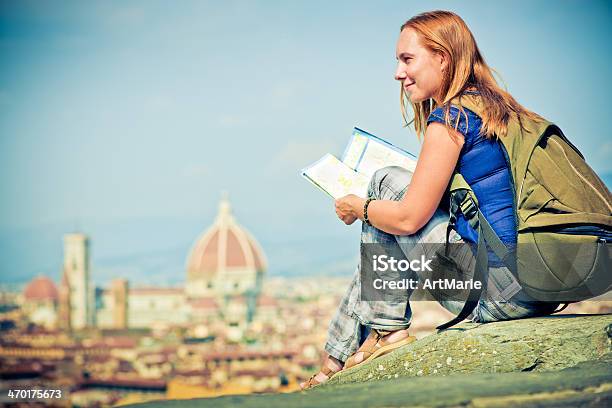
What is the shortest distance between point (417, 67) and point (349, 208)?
25cm

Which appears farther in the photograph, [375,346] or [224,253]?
[224,253]

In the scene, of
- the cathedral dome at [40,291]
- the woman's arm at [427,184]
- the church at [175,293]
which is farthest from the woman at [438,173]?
the cathedral dome at [40,291]

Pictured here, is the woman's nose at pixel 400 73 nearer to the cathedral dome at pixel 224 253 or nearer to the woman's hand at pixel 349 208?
the woman's hand at pixel 349 208

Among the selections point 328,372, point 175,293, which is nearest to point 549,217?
point 328,372

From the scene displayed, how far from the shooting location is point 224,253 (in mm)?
60062

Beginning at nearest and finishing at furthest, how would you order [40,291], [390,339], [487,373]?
[487,373], [390,339], [40,291]

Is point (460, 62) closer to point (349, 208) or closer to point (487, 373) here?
point (349, 208)

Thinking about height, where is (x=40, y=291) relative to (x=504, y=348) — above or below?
above

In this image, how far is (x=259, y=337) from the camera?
127ft

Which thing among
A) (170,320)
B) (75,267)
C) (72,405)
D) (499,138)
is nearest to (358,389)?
(499,138)

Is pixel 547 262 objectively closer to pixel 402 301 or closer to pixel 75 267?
pixel 402 301

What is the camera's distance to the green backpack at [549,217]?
1.51 meters

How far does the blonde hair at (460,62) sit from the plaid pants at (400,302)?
0.53 ft

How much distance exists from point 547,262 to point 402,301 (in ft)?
0.87
